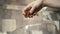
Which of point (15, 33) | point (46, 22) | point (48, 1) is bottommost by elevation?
point (15, 33)

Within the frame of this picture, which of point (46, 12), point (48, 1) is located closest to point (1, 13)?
point (46, 12)

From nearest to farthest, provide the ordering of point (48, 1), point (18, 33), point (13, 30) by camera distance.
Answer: point (48, 1) → point (18, 33) → point (13, 30)

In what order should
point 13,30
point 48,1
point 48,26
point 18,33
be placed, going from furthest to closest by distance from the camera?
point 13,30 → point 18,33 → point 48,26 → point 48,1

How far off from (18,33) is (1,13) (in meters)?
0.29

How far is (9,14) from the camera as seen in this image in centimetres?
125

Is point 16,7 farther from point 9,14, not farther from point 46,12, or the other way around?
point 46,12

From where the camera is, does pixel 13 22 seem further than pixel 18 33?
Yes

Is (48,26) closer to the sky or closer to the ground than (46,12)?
closer to the ground

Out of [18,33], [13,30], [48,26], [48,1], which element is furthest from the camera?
[13,30]

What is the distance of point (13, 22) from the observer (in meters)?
1.24

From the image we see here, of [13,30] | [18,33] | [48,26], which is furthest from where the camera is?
[13,30]

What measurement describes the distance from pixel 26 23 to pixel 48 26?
26 centimetres

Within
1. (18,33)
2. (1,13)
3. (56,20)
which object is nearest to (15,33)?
(18,33)

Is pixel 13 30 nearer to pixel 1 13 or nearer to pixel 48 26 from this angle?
pixel 1 13
